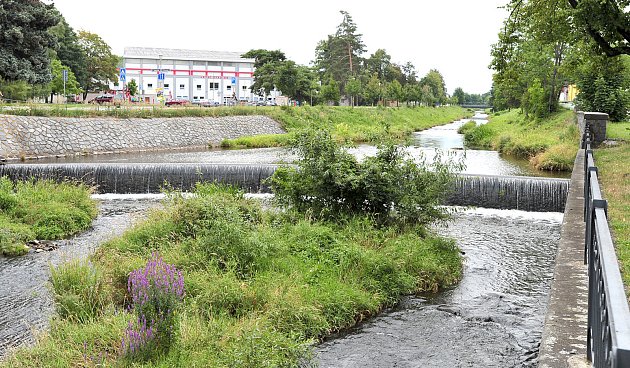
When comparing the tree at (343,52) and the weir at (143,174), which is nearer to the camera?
the weir at (143,174)

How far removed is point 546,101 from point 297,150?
33587 millimetres

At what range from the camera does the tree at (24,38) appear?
33.9 meters

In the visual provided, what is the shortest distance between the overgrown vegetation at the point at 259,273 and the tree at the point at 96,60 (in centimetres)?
6120

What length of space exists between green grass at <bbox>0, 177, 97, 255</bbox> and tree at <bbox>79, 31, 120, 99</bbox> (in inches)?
2202

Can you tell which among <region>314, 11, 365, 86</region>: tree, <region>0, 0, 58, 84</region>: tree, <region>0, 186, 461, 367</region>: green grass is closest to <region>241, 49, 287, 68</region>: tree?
<region>314, 11, 365, 86</region>: tree

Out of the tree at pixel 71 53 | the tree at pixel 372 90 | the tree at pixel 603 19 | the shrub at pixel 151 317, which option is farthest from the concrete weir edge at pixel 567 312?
the tree at pixel 372 90

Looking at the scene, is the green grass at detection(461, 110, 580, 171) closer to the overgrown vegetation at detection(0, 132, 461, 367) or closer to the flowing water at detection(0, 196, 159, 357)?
the overgrown vegetation at detection(0, 132, 461, 367)

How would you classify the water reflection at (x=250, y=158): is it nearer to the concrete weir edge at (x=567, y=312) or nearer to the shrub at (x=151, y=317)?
the concrete weir edge at (x=567, y=312)

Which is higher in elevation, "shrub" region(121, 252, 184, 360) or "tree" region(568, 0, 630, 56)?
"tree" region(568, 0, 630, 56)

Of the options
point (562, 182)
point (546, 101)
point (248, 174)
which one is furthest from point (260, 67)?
point (562, 182)

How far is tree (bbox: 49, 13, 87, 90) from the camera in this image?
5966 cm

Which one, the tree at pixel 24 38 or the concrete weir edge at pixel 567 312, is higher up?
the tree at pixel 24 38

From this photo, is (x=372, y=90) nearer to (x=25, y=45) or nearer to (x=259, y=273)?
(x=25, y=45)

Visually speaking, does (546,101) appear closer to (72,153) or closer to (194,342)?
(72,153)
